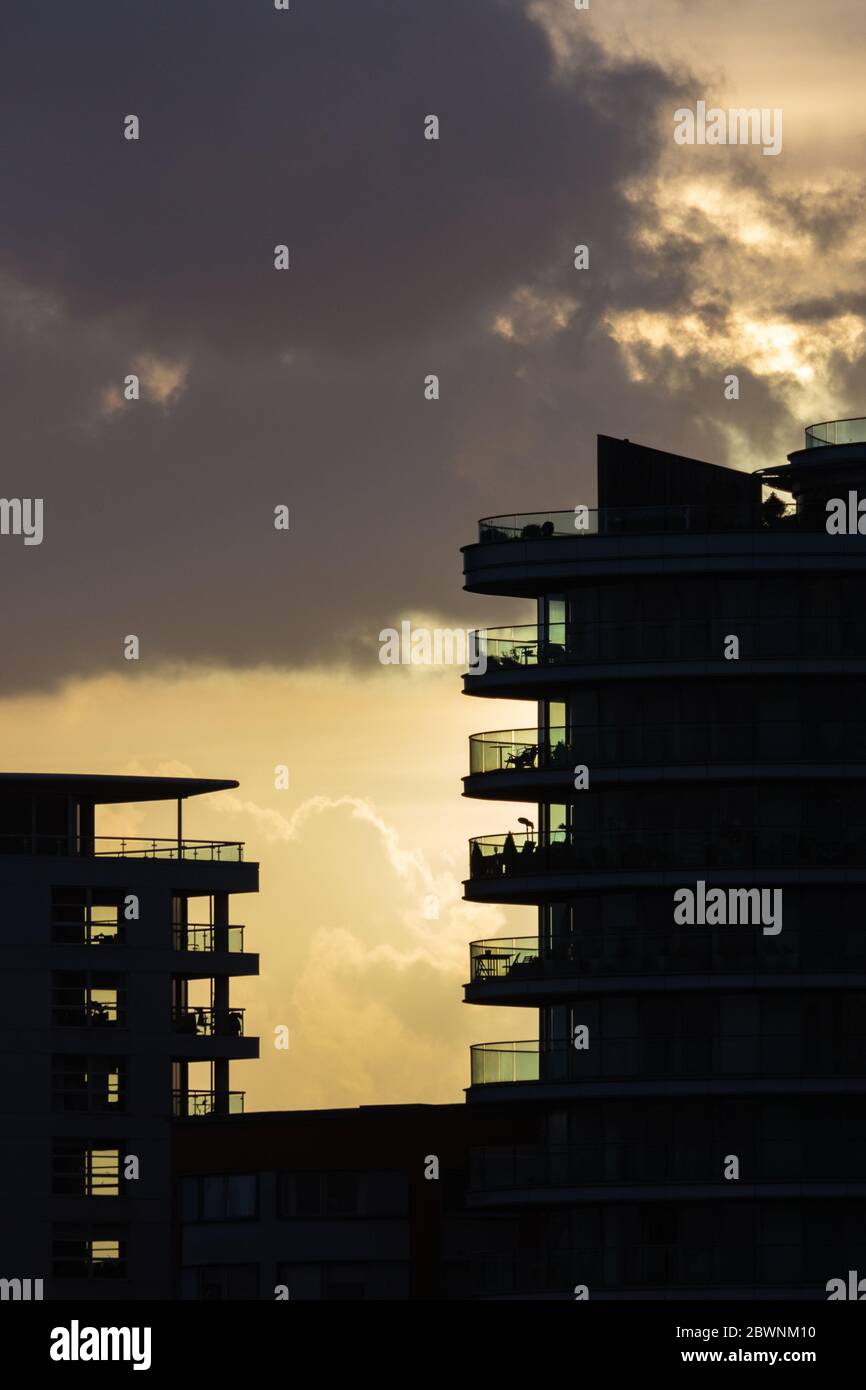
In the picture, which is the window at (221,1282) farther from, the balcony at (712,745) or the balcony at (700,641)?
the balcony at (700,641)

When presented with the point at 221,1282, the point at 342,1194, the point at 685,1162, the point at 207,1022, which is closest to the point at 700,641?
the point at 685,1162

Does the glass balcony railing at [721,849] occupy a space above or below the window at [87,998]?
above

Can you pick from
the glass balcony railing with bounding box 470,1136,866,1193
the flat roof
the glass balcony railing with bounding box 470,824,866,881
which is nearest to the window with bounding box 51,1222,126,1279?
the flat roof

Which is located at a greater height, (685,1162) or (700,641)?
(700,641)

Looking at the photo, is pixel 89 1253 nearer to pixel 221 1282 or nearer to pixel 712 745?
pixel 221 1282

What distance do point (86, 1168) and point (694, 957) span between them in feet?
139

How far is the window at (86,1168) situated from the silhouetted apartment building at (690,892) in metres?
35.0

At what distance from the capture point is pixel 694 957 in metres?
108

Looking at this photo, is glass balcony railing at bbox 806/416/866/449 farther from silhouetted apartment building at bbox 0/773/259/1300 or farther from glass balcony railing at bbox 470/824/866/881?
silhouetted apartment building at bbox 0/773/259/1300

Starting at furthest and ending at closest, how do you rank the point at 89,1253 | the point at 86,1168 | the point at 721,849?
the point at 86,1168
the point at 89,1253
the point at 721,849

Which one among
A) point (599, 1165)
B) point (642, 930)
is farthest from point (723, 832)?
point (599, 1165)

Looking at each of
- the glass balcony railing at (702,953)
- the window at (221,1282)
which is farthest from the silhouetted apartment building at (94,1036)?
the glass balcony railing at (702,953)

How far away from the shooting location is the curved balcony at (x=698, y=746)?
356 feet

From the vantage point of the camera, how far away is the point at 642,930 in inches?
4274
